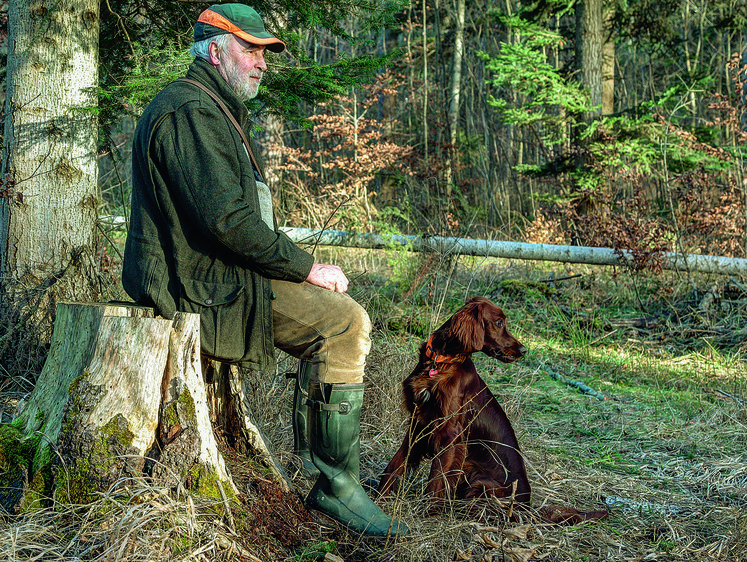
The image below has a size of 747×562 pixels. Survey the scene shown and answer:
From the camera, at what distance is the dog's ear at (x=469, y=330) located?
336 centimetres

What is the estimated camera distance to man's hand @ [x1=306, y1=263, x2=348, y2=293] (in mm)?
2703

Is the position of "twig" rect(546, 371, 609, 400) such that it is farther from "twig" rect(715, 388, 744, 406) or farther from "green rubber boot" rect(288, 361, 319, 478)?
"green rubber boot" rect(288, 361, 319, 478)

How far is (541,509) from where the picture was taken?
2.98 m

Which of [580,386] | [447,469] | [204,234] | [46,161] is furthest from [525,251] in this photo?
[204,234]

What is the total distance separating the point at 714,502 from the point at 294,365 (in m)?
2.61

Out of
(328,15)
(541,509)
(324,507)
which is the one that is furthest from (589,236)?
(324,507)

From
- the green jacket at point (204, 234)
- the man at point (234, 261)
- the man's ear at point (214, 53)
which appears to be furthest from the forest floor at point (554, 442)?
the man's ear at point (214, 53)

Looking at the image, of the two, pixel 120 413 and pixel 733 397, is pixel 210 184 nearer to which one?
pixel 120 413

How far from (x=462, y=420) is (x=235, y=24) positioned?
209cm

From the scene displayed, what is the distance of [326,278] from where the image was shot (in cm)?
272

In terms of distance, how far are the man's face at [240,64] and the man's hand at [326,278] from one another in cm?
82

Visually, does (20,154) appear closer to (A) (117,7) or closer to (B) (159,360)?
(A) (117,7)

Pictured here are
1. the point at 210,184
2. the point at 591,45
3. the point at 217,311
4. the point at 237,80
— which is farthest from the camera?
the point at 591,45

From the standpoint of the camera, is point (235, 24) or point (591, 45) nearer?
point (235, 24)
